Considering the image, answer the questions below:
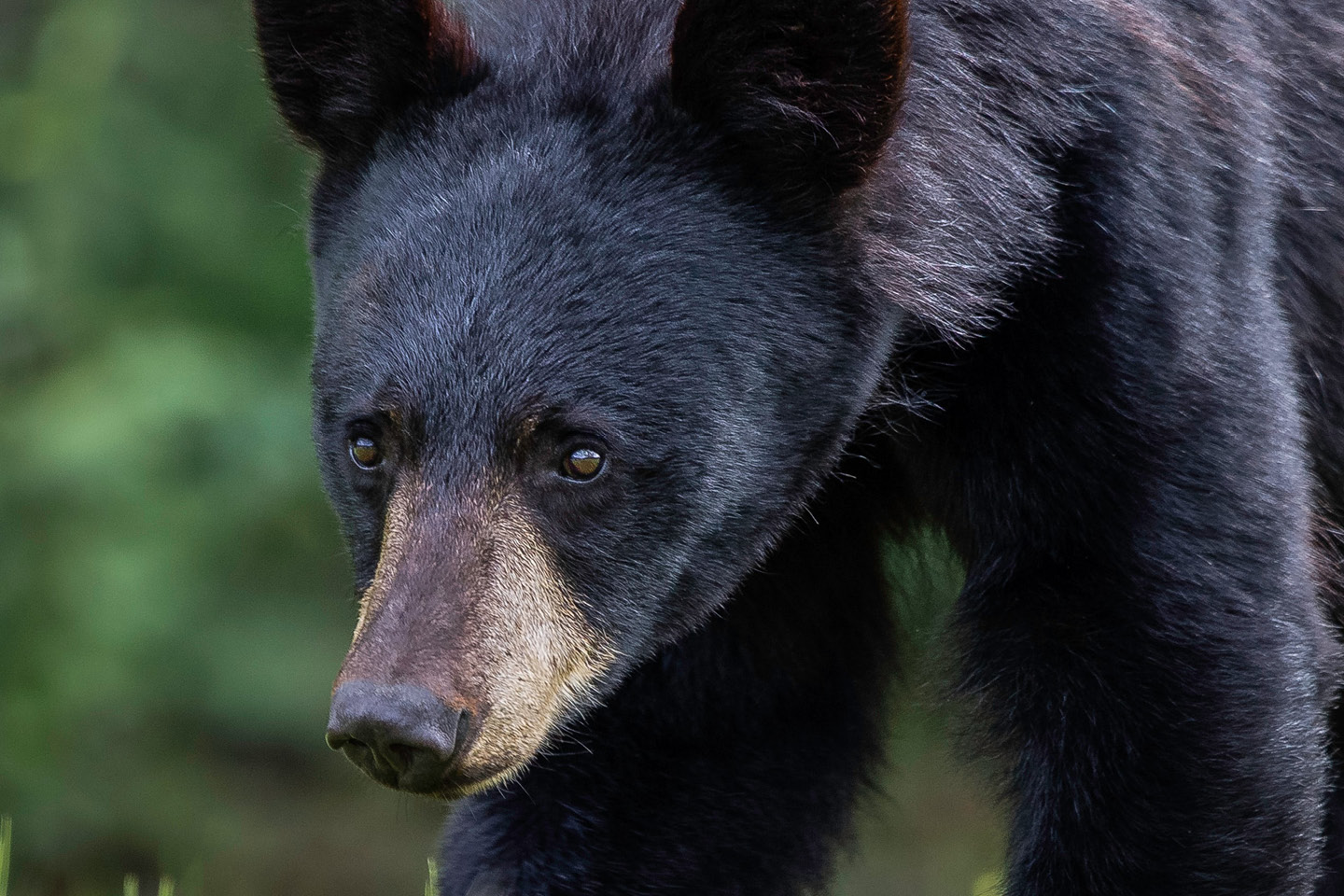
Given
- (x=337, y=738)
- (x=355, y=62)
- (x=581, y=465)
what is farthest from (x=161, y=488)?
(x=337, y=738)

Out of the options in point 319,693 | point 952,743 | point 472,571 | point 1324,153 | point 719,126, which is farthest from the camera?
point 319,693

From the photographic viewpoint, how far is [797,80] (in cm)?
283

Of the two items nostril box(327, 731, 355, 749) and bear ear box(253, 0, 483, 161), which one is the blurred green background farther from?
nostril box(327, 731, 355, 749)

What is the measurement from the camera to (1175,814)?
300 centimetres

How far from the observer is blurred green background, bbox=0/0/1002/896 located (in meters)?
6.25

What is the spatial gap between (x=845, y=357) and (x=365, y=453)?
797mm

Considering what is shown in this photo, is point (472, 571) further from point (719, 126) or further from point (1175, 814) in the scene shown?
point (1175, 814)

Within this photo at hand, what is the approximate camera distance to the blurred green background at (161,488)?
6.25m

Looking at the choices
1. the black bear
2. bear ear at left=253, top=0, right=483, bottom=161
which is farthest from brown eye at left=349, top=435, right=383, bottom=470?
bear ear at left=253, top=0, right=483, bottom=161

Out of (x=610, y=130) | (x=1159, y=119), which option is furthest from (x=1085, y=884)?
(x=610, y=130)

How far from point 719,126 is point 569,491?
2.10 feet

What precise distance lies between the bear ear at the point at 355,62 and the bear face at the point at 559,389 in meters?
0.06

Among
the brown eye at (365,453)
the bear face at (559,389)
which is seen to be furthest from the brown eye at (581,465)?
the brown eye at (365,453)

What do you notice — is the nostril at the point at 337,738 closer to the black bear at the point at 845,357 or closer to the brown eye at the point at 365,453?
the black bear at the point at 845,357
